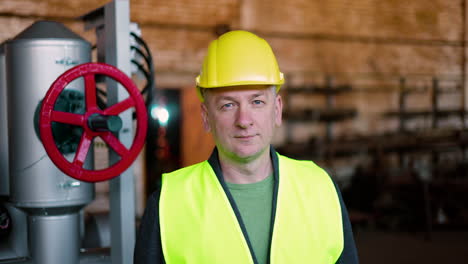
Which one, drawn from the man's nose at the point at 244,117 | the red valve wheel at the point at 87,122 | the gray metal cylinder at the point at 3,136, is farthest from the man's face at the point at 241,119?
the gray metal cylinder at the point at 3,136

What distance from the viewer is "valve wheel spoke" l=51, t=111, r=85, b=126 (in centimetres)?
199

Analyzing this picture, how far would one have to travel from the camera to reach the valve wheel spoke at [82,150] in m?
2.03

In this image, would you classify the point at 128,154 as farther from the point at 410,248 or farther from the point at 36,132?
the point at 410,248

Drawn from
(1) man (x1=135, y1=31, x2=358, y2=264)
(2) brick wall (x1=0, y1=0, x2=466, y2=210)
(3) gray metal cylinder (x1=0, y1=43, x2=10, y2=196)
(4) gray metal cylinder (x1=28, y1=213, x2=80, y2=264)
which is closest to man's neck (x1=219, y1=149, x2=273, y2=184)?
(1) man (x1=135, y1=31, x2=358, y2=264)

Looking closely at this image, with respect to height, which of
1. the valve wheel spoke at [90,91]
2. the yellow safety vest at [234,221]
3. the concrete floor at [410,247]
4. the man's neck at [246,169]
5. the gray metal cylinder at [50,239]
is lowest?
the concrete floor at [410,247]

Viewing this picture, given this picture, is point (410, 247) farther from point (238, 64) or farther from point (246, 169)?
point (238, 64)

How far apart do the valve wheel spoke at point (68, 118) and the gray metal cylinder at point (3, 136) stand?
0.48 metres

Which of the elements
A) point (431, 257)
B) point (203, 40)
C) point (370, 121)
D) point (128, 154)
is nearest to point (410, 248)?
point (431, 257)

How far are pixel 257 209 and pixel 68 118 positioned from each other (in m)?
0.92

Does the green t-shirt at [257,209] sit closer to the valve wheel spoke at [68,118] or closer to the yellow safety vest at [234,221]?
the yellow safety vest at [234,221]

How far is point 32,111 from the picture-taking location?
219 cm

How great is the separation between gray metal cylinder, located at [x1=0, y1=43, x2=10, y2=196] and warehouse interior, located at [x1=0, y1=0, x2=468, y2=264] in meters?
3.66

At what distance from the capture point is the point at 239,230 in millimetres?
1500

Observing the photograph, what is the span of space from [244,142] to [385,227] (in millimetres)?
5785
